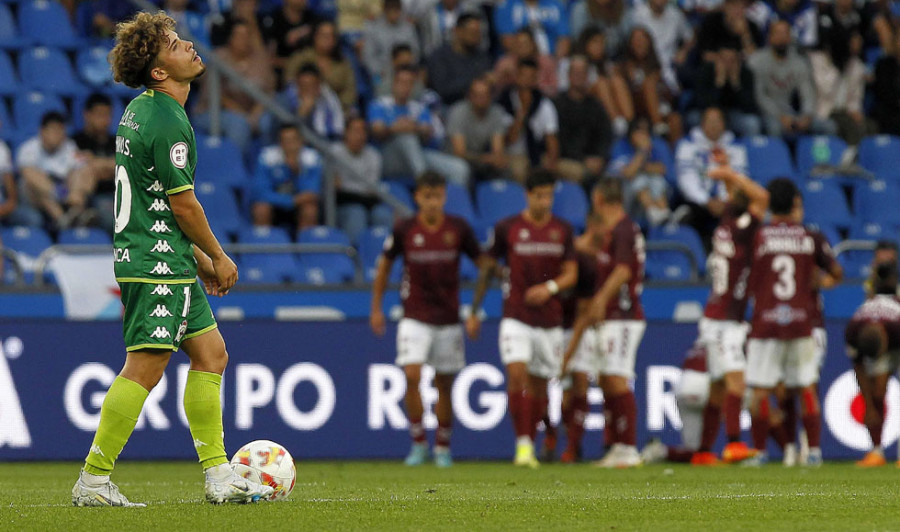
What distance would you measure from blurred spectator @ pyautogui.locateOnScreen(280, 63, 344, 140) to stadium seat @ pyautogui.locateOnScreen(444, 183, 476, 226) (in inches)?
52.5

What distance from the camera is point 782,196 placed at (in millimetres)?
10609

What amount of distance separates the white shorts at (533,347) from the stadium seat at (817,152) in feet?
20.3

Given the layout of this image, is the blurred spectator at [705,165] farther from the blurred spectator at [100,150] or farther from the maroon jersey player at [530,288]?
the blurred spectator at [100,150]

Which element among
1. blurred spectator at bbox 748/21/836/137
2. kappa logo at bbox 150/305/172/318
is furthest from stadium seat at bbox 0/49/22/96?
kappa logo at bbox 150/305/172/318

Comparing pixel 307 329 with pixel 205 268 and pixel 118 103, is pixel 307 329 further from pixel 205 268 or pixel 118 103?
pixel 205 268

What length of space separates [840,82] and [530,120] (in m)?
4.13


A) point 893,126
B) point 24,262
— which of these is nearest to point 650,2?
point 893,126

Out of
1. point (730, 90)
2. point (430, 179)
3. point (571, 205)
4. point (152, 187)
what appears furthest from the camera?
point (730, 90)

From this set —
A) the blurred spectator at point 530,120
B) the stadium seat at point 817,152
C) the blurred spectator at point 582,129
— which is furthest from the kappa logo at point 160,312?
the stadium seat at point 817,152

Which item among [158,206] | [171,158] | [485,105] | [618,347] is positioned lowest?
[618,347]

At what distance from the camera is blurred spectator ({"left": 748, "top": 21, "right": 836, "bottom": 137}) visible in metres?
16.5

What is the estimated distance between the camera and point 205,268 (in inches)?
252

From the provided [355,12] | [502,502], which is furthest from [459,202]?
[502,502]

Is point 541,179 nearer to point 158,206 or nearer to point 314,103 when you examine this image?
point 314,103
